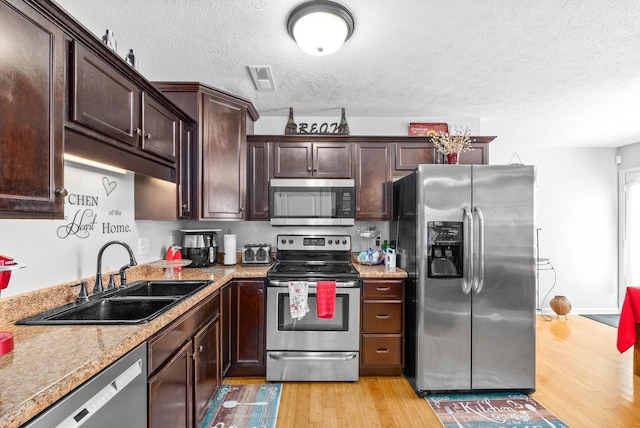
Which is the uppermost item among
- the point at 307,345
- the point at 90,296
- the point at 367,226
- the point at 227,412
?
the point at 367,226

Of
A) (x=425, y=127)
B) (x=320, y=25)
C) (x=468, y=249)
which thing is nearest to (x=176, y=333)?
(x=320, y=25)

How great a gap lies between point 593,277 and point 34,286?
620cm

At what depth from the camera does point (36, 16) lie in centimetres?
110

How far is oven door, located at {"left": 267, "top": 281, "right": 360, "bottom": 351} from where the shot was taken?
102 inches

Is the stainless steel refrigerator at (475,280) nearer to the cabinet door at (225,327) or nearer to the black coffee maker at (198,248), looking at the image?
the cabinet door at (225,327)

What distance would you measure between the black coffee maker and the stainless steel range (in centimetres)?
66

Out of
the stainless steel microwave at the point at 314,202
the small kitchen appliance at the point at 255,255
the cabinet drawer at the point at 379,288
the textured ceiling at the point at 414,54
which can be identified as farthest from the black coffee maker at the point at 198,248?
the cabinet drawer at the point at 379,288

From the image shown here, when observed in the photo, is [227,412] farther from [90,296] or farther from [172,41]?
[172,41]

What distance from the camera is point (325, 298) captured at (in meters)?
2.52

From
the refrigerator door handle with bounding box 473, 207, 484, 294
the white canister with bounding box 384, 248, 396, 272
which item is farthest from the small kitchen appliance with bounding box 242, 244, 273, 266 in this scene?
the refrigerator door handle with bounding box 473, 207, 484, 294

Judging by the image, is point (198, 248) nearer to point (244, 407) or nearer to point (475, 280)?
point (244, 407)

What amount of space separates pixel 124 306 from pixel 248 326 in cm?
107

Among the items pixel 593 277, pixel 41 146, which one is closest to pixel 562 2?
pixel 41 146

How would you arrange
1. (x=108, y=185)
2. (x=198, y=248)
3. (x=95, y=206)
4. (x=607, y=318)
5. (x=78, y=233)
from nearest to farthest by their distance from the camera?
(x=78, y=233), (x=95, y=206), (x=108, y=185), (x=198, y=248), (x=607, y=318)
